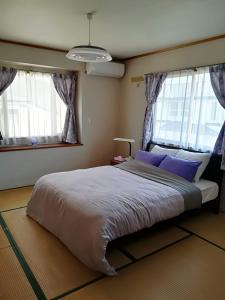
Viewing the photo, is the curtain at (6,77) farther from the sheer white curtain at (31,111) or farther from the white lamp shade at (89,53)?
the white lamp shade at (89,53)

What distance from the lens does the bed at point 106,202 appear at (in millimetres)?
2084

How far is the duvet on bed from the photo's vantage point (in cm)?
208

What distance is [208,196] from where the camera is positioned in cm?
316

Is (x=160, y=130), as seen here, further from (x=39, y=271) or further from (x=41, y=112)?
(x=39, y=271)

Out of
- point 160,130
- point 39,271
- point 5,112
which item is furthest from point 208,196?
point 5,112

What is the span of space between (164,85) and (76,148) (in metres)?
2.11

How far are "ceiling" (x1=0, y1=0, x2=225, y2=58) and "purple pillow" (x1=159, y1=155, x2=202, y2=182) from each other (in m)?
1.77

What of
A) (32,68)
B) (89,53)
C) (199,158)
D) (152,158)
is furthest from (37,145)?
(199,158)

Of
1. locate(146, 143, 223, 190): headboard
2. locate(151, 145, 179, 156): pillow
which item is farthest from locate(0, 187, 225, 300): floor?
locate(151, 145, 179, 156): pillow

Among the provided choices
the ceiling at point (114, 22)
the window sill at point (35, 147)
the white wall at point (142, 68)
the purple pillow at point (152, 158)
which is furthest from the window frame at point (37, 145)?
the purple pillow at point (152, 158)

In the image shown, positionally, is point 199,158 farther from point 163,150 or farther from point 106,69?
point 106,69

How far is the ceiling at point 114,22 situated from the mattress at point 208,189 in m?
2.05

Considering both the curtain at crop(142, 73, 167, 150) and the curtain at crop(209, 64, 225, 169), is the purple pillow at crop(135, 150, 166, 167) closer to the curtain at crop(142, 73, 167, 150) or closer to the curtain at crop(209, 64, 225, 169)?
the curtain at crop(142, 73, 167, 150)

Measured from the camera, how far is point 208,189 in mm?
3141
